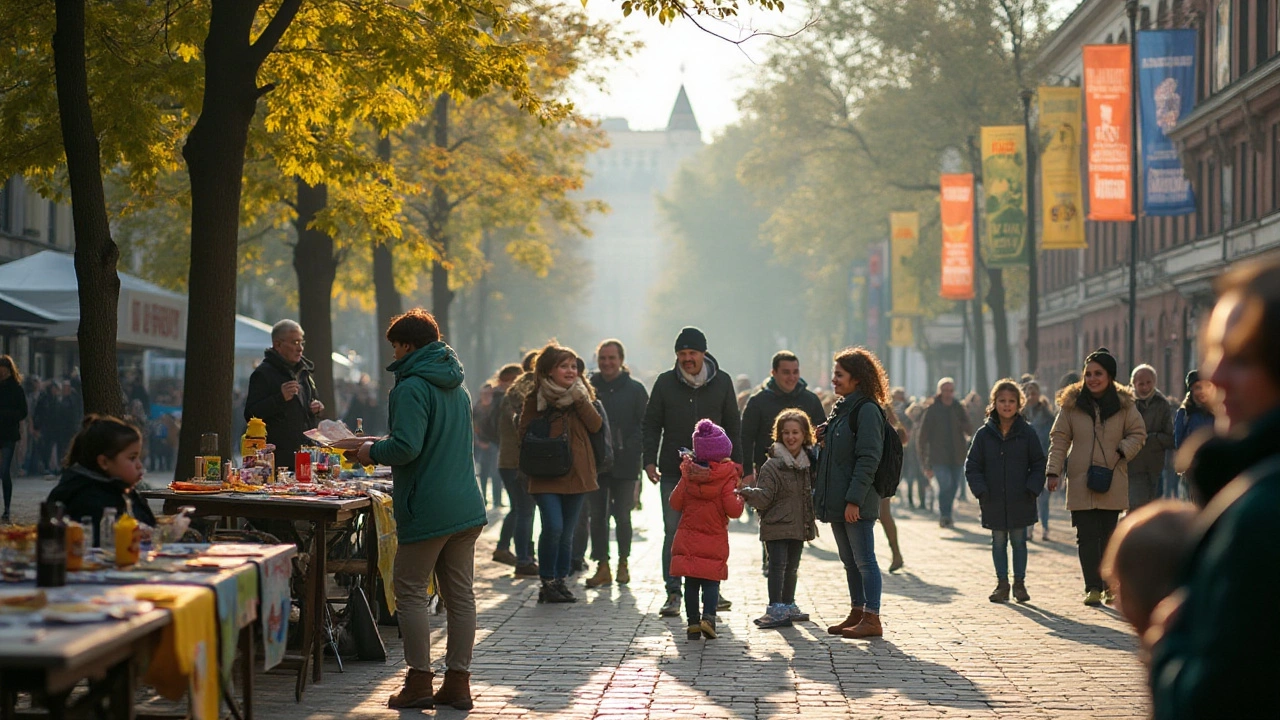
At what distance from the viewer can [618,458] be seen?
15.4m

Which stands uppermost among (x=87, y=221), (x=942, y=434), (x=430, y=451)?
(x=87, y=221)

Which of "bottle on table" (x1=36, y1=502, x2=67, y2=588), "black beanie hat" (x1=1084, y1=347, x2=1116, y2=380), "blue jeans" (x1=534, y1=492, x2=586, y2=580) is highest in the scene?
"black beanie hat" (x1=1084, y1=347, x2=1116, y2=380)

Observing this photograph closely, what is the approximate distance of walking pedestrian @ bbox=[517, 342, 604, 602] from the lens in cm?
1350

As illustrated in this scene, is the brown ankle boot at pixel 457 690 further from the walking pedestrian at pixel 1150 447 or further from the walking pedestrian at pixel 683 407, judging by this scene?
the walking pedestrian at pixel 1150 447

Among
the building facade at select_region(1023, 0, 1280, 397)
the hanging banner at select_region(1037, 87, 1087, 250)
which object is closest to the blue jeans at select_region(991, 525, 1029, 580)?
the hanging banner at select_region(1037, 87, 1087, 250)

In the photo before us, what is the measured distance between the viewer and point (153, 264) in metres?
30.9

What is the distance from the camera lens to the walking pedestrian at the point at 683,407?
44.2 ft

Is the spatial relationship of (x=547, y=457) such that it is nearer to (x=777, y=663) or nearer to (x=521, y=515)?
(x=521, y=515)

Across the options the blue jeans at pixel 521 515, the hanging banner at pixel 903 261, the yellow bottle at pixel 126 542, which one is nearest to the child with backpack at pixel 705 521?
the blue jeans at pixel 521 515

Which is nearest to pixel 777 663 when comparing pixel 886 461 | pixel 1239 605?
pixel 886 461

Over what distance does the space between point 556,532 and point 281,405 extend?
231cm

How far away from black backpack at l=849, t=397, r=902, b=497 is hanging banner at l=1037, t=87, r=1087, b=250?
24450 mm

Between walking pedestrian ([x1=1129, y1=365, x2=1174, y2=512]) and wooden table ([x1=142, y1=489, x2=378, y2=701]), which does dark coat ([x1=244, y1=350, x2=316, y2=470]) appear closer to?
wooden table ([x1=142, y1=489, x2=378, y2=701])

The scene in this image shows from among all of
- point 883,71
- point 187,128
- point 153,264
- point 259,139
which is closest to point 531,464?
point 259,139
